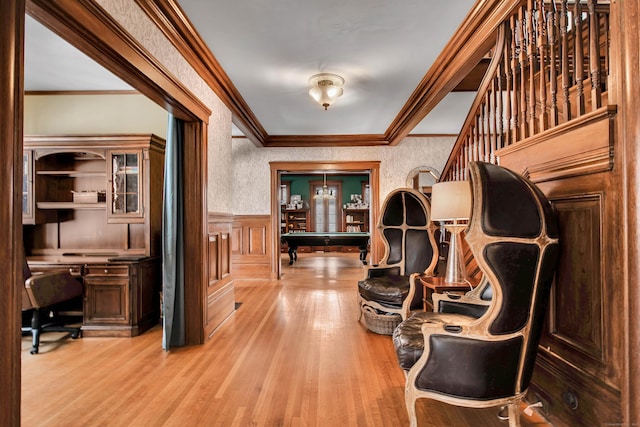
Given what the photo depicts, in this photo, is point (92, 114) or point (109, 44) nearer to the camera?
point (109, 44)

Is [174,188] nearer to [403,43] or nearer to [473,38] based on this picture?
[403,43]

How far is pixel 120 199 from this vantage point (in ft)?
12.8

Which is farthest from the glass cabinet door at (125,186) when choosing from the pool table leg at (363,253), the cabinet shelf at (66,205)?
the pool table leg at (363,253)

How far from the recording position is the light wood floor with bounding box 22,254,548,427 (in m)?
2.04

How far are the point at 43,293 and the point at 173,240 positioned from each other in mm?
1274

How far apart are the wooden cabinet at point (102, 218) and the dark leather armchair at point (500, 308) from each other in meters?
3.14

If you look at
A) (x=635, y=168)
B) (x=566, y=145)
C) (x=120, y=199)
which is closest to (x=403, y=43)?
(x=566, y=145)

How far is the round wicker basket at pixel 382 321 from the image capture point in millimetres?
3484

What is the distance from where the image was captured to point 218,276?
392 cm

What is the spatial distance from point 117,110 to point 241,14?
2.50 m

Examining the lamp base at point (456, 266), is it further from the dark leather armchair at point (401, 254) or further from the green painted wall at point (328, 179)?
the green painted wall at point (328, 179)

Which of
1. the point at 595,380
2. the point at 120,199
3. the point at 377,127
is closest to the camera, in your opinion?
the point at 595,380

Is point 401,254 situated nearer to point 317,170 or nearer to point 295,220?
point 317,170

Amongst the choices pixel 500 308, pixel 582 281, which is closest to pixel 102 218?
pixel 500 308
